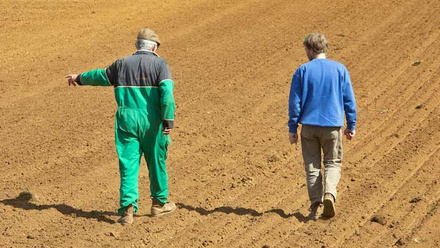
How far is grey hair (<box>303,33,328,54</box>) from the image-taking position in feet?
26.9

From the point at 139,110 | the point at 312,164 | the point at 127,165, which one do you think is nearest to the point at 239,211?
the point at 312,164

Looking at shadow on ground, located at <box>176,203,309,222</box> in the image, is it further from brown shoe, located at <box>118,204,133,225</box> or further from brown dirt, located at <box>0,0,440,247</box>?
brown shoe, located at <box>118,204,133,225</box>

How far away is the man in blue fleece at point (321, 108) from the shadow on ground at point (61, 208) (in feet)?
7.11

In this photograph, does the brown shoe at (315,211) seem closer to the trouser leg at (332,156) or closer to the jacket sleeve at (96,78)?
the trouser leg at (332,156)

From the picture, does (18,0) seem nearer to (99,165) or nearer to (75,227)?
(99,165)

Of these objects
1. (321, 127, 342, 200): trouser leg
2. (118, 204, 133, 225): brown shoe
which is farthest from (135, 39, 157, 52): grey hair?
(321, 127, 342, 200): trouser leg

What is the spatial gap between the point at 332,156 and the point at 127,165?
2.08 meters

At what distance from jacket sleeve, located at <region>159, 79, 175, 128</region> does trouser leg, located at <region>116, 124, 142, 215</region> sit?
16.7 inches

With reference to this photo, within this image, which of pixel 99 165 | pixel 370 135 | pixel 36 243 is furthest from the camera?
pixel 370 135

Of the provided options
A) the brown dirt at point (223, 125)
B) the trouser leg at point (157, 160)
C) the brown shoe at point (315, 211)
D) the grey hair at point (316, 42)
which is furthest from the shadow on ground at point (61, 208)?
the grey hair at point (316, 42)

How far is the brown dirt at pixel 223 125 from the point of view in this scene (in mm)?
8383

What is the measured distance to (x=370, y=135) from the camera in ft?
36.5

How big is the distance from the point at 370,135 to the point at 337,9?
20.0 feet

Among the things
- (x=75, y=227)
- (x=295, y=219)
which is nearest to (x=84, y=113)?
(x=75, y=227)
